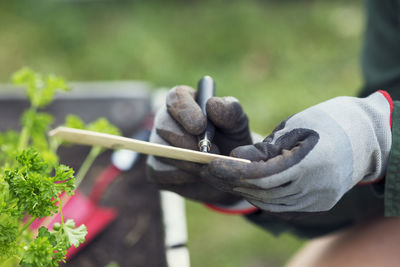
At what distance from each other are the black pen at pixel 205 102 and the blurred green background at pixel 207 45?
4.75 feet

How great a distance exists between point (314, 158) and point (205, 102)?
290 mm

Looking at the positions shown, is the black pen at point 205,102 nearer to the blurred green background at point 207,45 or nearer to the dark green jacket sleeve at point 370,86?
the dark green jacket sleeve at point 370,86

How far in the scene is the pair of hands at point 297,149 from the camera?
2.39 ft

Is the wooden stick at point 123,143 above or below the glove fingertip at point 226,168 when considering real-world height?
above

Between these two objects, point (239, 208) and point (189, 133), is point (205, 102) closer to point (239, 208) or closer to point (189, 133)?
point (189, 133)

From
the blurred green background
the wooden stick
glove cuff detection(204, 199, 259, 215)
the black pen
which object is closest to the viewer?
the wooden stick

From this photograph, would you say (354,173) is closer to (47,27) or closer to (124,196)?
(124,196)

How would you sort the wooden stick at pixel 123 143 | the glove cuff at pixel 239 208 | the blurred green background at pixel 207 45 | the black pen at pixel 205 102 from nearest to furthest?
1. the wooden stick at pixel 123 143
2. the black pen at pixel 205 102
3. the glove cuff at pixel 239 208
4. the blurred green background at pixel 207 45

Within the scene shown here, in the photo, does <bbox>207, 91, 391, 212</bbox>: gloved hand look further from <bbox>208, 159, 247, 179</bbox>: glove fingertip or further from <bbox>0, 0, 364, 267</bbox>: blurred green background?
<bbox>0, 0, 364, 267</bbox>: blurred green background

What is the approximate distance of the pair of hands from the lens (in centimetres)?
73

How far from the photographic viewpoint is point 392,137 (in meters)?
0.81

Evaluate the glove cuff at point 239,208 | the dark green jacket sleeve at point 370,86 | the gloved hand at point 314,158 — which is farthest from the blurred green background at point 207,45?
the gloved hand at point 314,158

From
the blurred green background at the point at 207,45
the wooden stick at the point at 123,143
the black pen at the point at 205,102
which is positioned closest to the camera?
the wooden stick at the point at 123,143

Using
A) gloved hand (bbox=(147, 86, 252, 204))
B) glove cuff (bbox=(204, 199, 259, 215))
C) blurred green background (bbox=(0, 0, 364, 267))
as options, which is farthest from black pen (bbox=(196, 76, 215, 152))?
blurred green background (bbox=(0, 0, 364, 267))
